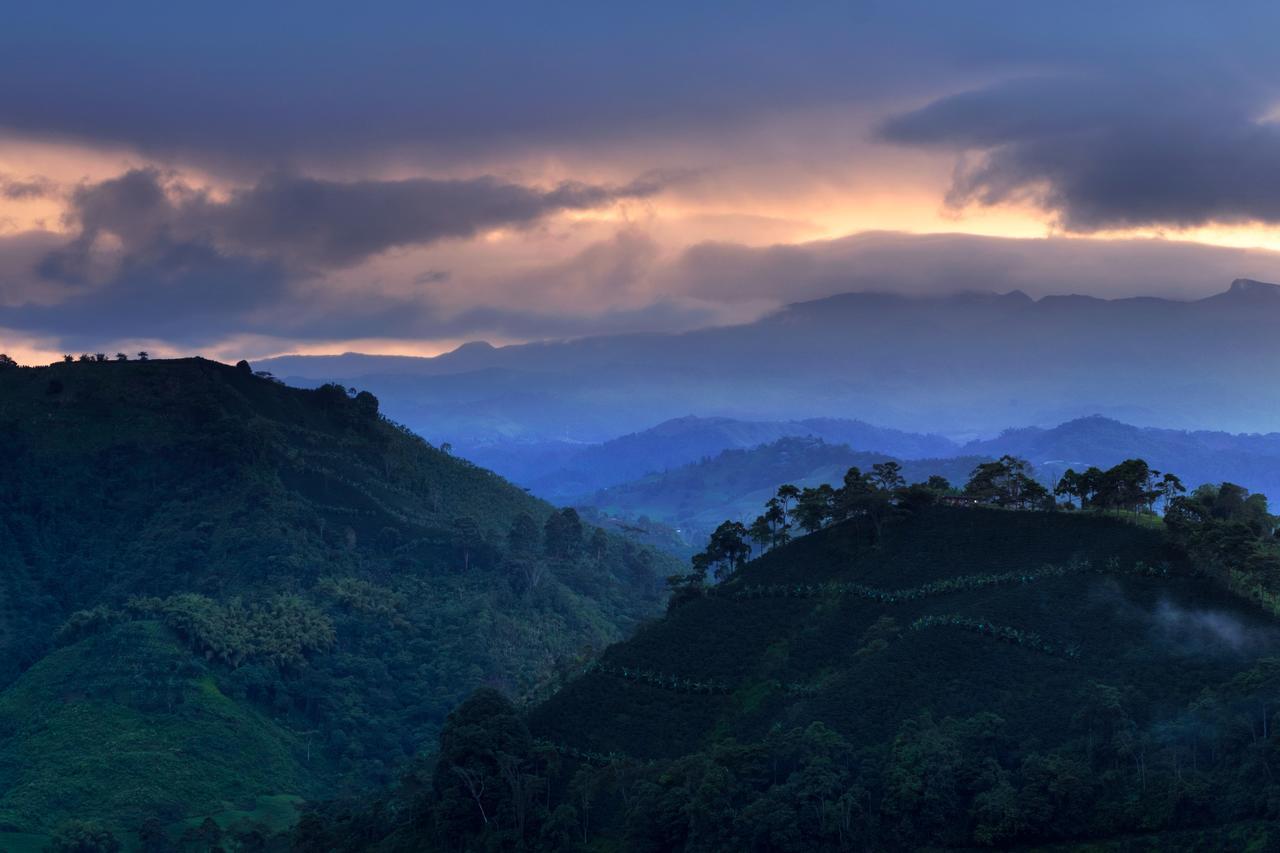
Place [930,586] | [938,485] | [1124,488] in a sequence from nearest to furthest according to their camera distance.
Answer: [930,586]
[1124,488]
[938,485]

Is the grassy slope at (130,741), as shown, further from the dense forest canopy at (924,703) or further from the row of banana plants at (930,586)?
the row of banana plants at (930,586)

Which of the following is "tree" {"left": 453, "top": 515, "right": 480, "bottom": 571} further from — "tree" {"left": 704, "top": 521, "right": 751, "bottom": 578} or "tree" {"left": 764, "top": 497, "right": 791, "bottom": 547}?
"tree" {"left": 764, "top": 497, "right": 791, "bottom": 547}

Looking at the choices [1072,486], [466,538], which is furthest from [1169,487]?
[466,538]

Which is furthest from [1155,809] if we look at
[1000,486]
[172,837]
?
[172,837]

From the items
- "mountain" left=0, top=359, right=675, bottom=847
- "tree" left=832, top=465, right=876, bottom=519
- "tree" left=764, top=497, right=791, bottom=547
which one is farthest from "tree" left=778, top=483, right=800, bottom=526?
"mountain" left=0, top=359, right=675, bottom=847

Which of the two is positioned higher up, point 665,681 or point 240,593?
point 240,593

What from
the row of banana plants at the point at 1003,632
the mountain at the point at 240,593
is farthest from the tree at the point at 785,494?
the mountain at the point at 240,593

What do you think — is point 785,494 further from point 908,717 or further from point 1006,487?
point 908,717

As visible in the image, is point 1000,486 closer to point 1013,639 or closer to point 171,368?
point 1013,639
